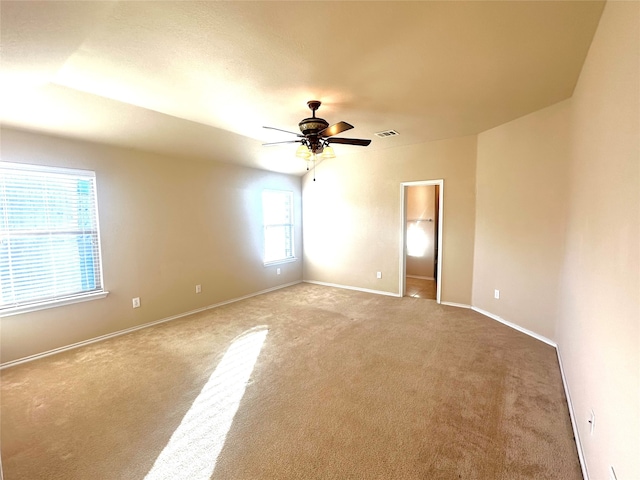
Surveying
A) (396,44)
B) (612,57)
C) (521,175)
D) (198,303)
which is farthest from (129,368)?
(521,175)

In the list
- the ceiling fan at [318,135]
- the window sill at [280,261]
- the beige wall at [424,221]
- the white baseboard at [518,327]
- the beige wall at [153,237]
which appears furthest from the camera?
the beige wall at [424,221]

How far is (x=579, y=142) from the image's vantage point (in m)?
→ 2.36

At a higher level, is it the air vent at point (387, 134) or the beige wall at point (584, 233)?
the air vent at point (387, 134)

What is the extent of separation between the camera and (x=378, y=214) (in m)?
5.34

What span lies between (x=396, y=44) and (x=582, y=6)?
1076mm

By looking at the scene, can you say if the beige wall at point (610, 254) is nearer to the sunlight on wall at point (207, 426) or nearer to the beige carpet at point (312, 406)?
the beige carpet at point (312, 406)

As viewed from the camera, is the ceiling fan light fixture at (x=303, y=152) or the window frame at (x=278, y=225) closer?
the ceiling fan light fixture at (x=303, y=152)

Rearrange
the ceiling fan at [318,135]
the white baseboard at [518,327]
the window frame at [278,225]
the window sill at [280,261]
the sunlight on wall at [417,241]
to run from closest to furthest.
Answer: the ceiling fan at [318,135] < the white baseboard at [518,327] < the window frame at [278,225] < the window sill at [280,261] < the sunlight on wall at [417,241]

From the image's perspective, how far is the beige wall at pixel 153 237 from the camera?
3072mm

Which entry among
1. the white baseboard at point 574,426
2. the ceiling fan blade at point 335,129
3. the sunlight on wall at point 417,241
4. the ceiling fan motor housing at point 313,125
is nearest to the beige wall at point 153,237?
the ceiling fan motor housing at point 313,125

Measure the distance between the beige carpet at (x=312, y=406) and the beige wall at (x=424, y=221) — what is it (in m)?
3.16

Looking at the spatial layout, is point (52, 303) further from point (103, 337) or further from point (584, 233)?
point (584, 233)

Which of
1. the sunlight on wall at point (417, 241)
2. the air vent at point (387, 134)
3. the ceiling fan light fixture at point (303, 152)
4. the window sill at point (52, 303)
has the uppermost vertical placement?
the air vent at point (387, 134)

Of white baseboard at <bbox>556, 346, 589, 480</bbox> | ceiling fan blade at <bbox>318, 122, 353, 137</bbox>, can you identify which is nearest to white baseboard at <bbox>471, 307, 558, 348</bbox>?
white baseboard at <bbox>556, 346, 589, 480</bbox>
